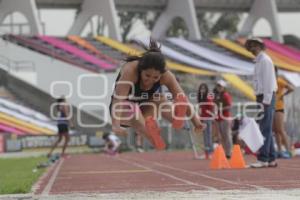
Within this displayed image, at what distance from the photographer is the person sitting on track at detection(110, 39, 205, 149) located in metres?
7.64

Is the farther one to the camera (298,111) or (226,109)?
(298,111)

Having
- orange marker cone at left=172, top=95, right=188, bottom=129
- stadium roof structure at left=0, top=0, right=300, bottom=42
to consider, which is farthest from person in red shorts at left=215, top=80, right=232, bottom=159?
stadium roof structure at left=0, top=0, right=300, bottom=42

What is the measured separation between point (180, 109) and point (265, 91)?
4.26 metres

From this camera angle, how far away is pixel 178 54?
43219 millimetres

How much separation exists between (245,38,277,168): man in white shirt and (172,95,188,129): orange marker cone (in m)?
4.16

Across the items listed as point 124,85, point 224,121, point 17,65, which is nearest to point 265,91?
point 224,121

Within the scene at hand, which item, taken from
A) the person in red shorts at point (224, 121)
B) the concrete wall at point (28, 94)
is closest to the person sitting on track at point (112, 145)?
the person in red shorts at point (224, 121)

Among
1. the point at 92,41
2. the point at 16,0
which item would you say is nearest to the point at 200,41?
the point at 92,41

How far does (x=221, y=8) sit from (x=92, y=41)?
12.6 m

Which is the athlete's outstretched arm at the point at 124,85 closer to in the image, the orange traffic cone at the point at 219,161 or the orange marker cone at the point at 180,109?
the orange marker cone at the point at 180,109

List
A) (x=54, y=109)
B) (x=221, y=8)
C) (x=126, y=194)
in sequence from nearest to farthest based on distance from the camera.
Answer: (x=126, y=194)
(x=54, y=109)
(x=221, y=8)

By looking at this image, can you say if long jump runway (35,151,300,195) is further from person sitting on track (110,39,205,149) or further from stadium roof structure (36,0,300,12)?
stadium roof structure (36,0,300,12)

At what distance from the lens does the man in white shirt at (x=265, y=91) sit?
11.9 meters

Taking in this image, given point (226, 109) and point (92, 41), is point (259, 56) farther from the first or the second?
point (92, 41)
